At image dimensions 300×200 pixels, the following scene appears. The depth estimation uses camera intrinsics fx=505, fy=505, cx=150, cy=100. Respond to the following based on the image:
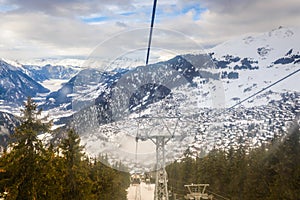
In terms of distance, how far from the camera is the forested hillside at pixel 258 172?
37.7m

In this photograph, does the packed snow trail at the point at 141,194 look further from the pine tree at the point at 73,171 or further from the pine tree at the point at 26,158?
the pine tree at the point at 26,158

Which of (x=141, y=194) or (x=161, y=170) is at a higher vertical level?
(x=161, y=170)

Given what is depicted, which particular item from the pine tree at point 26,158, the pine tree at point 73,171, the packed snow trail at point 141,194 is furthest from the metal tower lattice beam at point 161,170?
the packed snow trail at point 141,194

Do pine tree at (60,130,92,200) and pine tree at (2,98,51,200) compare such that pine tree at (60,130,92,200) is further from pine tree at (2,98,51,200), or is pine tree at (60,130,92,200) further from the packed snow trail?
the packed snow trail

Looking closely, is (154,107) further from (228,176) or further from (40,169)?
(228,176)

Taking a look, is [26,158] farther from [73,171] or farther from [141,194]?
[141,194]

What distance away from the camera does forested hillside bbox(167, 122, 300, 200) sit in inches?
1483

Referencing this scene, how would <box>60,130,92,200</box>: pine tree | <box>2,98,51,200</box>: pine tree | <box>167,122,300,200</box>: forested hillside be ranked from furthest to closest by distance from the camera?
1. <box>167,122,300,200</box>: forested hillside
2. <box>60,130,92,200</box>: pine tree
3. <box>2,98,51,200</box>: pine tree

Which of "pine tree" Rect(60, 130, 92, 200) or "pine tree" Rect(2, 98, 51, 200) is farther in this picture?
"pine tree" Rect(60, 130, 92, 200)

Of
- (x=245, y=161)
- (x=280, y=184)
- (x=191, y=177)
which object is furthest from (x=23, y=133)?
(x=191, y=177)

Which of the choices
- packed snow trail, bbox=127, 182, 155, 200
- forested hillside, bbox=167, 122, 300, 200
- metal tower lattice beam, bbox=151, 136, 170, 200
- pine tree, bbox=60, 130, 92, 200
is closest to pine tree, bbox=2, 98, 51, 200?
metal tower lattice beam, bbox=151, 136, 170, 200

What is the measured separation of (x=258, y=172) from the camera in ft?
145

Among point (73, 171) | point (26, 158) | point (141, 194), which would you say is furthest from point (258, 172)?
point (141, 194)

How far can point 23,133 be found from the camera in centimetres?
2300
